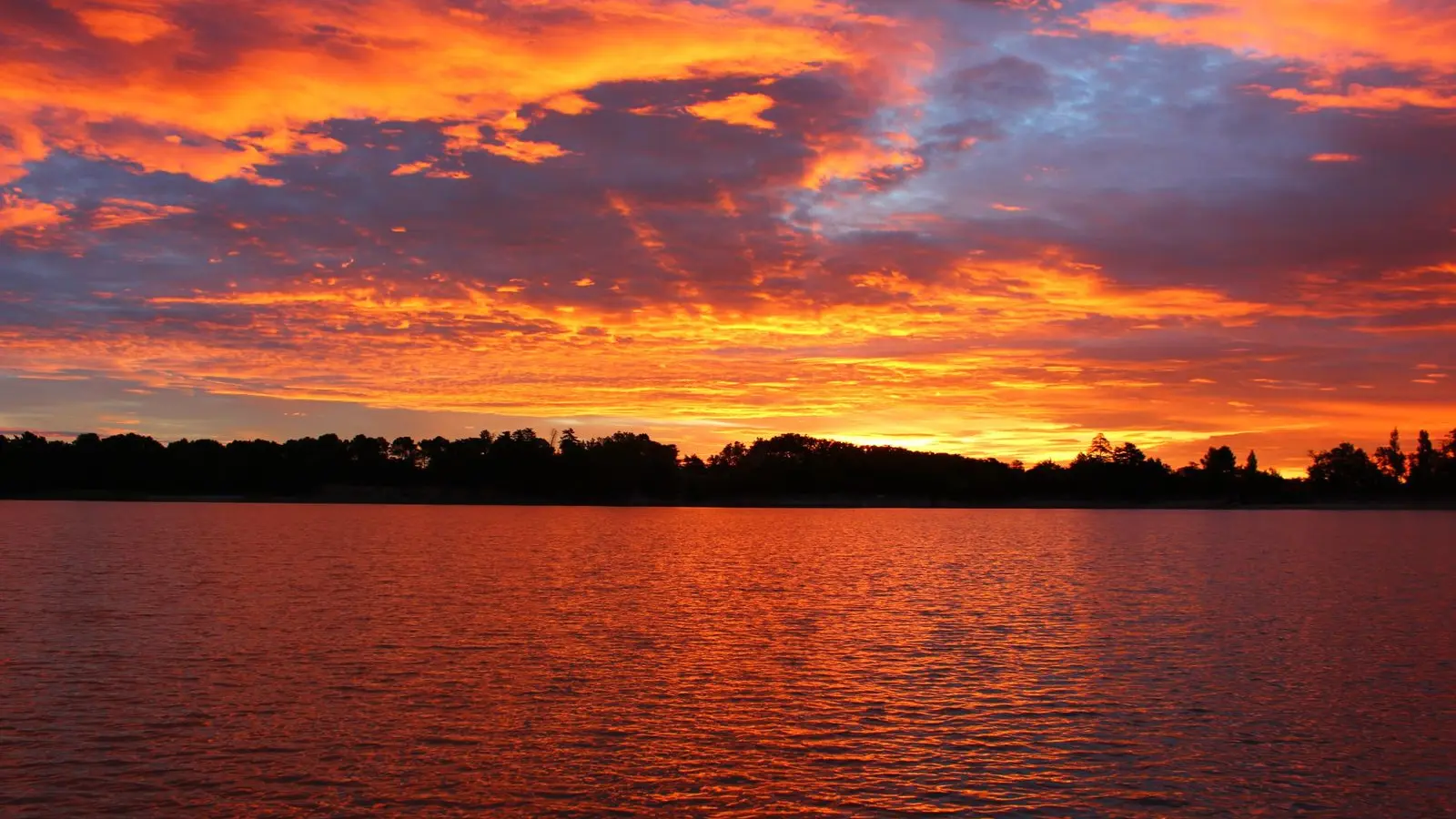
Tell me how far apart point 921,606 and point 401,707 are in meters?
30.8

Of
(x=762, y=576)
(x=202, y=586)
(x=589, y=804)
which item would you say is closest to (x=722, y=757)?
(x=589, y=804)

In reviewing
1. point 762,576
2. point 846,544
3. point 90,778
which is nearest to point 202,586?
point 762,576

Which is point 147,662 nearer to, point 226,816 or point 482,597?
point 226,816

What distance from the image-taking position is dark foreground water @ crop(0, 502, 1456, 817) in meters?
20.6

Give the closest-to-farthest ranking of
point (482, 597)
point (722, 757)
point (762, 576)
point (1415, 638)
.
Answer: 1. point (722, 757)
2. point (1415, 638)
3. point (482, 597)
4. point (762, 576)

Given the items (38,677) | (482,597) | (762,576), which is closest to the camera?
(38,677)

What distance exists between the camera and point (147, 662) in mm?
32250

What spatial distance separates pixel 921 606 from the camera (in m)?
52.5

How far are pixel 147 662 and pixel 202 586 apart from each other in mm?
24422

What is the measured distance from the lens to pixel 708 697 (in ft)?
96.1

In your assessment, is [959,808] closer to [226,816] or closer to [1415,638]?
[226,816]

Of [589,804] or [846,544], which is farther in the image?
[846,544]

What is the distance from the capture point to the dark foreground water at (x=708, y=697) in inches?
811

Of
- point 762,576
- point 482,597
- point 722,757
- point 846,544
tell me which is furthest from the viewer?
point 846,544
